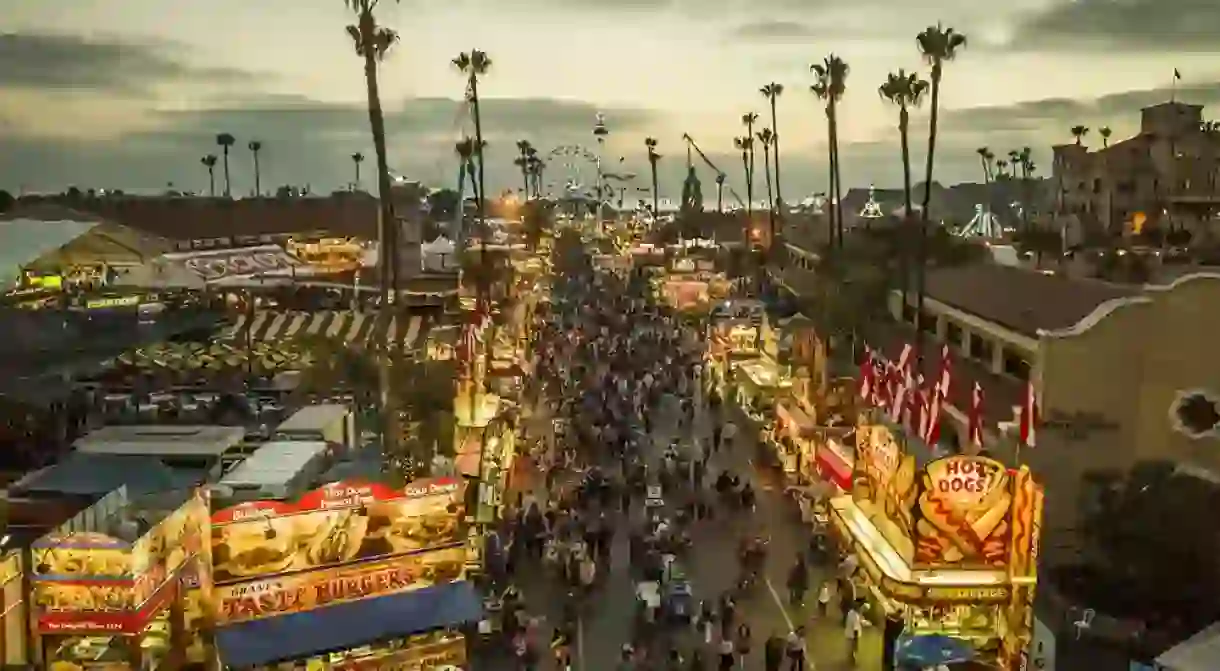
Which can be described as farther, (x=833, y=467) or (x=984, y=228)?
(x=984, y=228)

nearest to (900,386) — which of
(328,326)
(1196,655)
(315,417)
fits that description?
(1196,655)

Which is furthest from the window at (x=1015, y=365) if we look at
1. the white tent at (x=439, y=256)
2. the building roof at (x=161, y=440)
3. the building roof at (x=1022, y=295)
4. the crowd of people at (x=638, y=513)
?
the white tent at (x=439, y=256)

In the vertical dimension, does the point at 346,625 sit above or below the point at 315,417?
below

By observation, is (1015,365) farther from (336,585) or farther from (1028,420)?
(336,585)

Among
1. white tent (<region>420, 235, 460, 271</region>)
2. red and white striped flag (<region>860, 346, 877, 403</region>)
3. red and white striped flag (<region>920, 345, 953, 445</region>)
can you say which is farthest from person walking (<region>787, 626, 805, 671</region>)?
white tent (<region>420, 235, 460, 271</region>)

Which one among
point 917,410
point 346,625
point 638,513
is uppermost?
point 917,410

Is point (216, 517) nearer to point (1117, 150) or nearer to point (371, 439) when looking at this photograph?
point (371, 439)

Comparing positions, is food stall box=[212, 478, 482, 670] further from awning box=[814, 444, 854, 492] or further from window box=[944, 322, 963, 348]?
window box=[944, 322, 963, 348]
